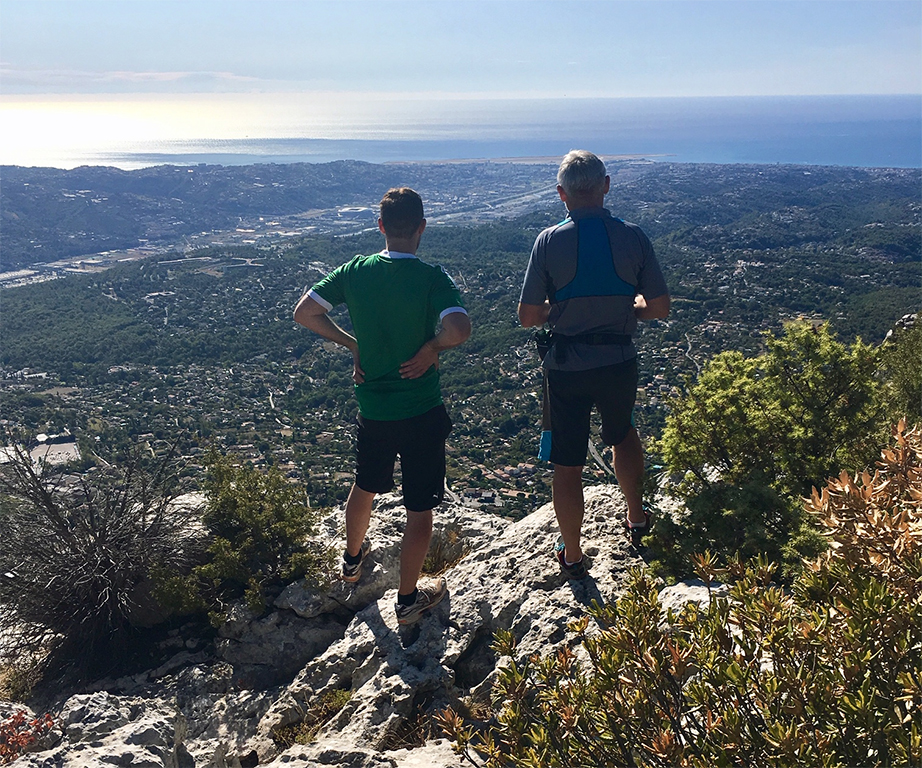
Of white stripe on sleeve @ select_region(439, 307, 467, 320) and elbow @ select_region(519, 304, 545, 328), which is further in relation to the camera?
elbow @ select_region(519, 304, 545, 328)

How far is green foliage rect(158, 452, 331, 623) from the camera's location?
12.9ft

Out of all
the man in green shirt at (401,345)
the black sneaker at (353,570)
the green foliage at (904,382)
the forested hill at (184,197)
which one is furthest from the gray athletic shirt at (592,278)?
the forested hill at (184,197)

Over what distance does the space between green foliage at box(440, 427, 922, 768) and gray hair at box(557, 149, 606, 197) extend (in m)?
1.77

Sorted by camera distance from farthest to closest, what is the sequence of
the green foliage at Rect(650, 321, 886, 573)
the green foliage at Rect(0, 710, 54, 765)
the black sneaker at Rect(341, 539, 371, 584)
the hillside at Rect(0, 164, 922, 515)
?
the hillside at Rect(0, 164, 922, 515) → the black sneaker at Rect(341, 539, 371, 584) → the green foliage at Rect(650, 321, 886, 573) → the green foliage at Rect(0, 710, 54, 765)

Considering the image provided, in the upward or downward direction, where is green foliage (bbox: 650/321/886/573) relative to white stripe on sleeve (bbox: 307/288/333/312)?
downward

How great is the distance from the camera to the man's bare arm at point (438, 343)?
2.95 metres

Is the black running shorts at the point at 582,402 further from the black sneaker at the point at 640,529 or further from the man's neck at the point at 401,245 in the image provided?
the man's neck at the point at 401,245

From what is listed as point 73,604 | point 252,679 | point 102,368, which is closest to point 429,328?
point 252,679

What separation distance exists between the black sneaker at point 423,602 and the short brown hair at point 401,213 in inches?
80.5

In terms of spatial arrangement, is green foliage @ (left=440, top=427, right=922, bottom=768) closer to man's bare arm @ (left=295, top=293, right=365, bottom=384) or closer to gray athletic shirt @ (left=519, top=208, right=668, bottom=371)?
gray athletic shirt @ (left=519, top=208, right=668, bottom=371)

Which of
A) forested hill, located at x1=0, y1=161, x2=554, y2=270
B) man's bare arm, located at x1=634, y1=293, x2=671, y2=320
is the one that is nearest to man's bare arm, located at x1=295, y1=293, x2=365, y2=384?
man's bare arm, located at x1=634, y1=293, x2=671, y2=320

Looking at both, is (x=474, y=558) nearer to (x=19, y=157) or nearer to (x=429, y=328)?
(x=429, y=328)

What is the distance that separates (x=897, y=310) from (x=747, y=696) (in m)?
42.8

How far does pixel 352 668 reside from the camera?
3.50 metres
